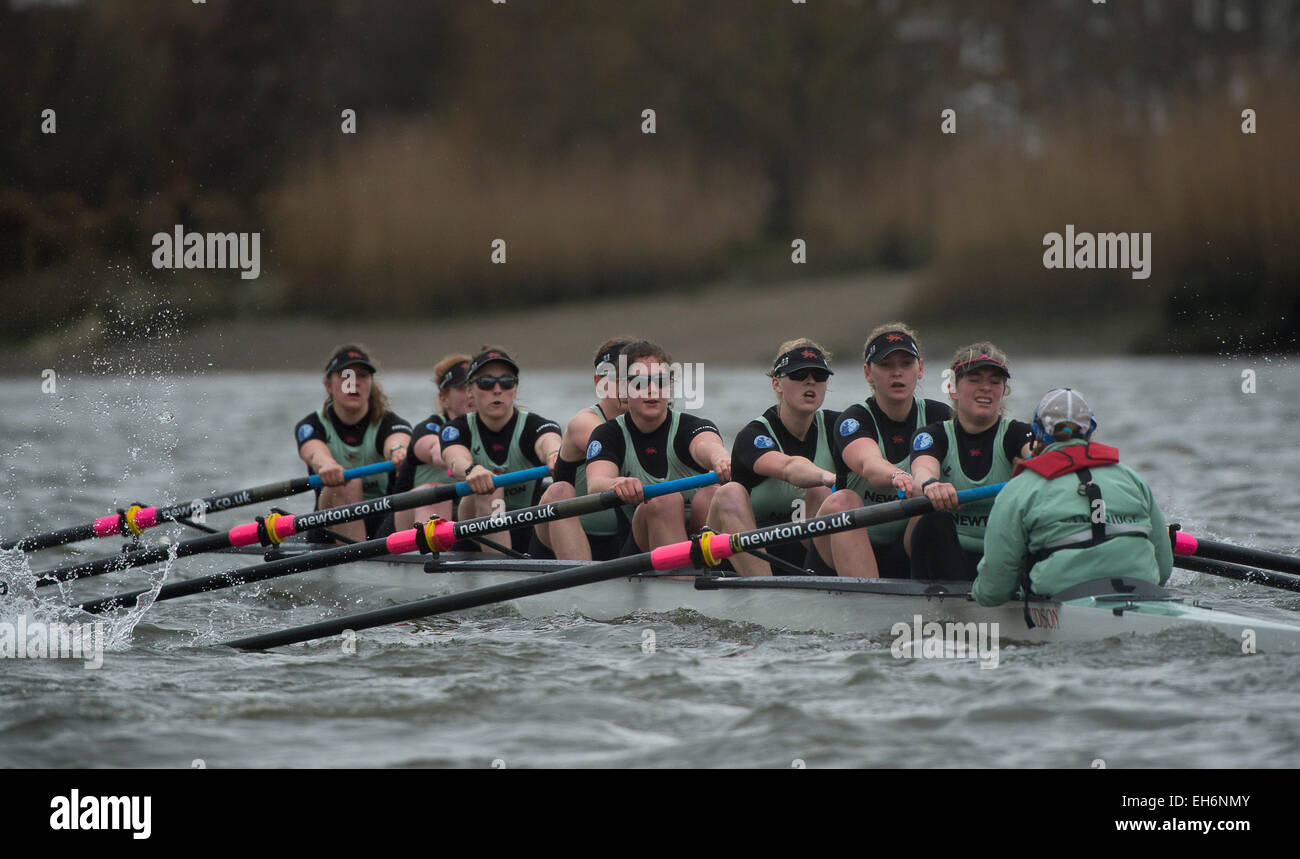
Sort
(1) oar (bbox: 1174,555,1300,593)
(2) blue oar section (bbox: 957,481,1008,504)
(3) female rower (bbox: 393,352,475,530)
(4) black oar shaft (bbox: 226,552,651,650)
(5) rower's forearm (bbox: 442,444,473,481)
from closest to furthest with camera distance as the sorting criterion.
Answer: (2) blue oar section (bbox: 957,481,1008,504), (4) black oar shaft (bbox: 226,552,651,650), (1) oar (bbox: 1174,555,1300,593), (5) rower's forearm (bbox: 442,444,473,481), (3) female rower (bbox: 393,352,475,530)

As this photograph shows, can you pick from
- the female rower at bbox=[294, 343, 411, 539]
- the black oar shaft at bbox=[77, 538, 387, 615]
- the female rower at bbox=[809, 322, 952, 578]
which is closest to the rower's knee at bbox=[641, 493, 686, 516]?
the female rower at bbox=[809, 322, 952, 578]

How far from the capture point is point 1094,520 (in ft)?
18.7

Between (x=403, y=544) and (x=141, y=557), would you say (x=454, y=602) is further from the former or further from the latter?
(x=141, y=557)

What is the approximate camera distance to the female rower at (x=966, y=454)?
659 cm

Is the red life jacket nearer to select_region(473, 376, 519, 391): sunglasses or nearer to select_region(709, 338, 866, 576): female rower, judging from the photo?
select_region(709, 338, 866, 576): female rower

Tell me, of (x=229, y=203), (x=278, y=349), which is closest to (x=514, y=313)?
(x=278, y=349)

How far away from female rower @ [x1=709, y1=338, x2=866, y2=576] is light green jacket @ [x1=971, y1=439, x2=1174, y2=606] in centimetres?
134

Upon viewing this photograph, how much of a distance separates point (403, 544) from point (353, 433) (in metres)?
2.36

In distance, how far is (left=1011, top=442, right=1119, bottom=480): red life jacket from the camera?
5711mm

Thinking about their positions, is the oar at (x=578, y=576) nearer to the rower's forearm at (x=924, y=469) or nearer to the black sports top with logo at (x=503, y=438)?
the rower's forearm at (x=924, y=469)

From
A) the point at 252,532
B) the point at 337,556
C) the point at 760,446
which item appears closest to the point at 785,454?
the point at 760,446

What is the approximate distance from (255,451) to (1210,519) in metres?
14.7

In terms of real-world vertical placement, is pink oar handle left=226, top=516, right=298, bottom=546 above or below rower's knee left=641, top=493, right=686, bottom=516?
below
